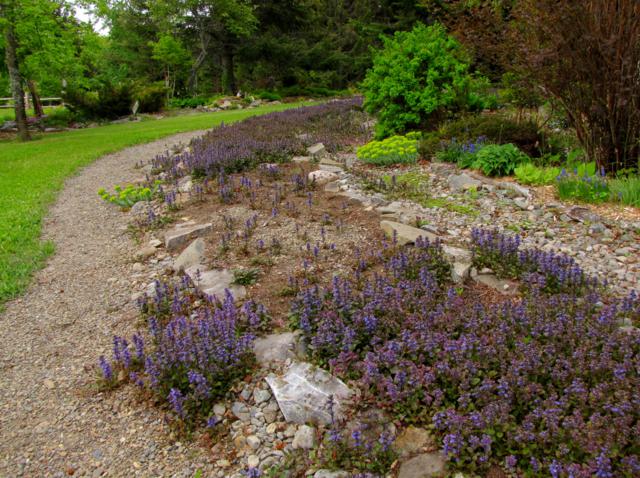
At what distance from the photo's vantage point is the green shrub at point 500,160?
22.6 feet

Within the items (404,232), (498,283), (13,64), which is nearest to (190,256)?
(404,232)

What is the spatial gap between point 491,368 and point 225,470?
1.62 m

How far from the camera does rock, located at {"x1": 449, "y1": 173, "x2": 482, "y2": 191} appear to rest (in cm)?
663

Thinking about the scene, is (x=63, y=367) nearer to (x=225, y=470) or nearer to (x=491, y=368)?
(x=225, y=470)

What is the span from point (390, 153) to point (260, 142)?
2766 mm

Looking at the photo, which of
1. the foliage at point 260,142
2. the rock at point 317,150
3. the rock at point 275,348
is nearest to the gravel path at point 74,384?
the rock at point 275,348

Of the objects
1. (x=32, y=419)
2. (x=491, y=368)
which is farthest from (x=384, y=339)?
(x=32, y=419)

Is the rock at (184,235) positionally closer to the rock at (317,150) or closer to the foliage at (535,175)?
the rock at (317,150)

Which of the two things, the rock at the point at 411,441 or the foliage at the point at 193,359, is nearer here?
the rock at the point at 411,441

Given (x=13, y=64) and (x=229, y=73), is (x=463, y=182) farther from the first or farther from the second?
(x=229, y=73)

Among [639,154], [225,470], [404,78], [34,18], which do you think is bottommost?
[225,470]

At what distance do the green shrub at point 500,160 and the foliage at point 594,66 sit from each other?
891 millimetres

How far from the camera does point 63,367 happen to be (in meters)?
3.82

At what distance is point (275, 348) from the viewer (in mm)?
3582
